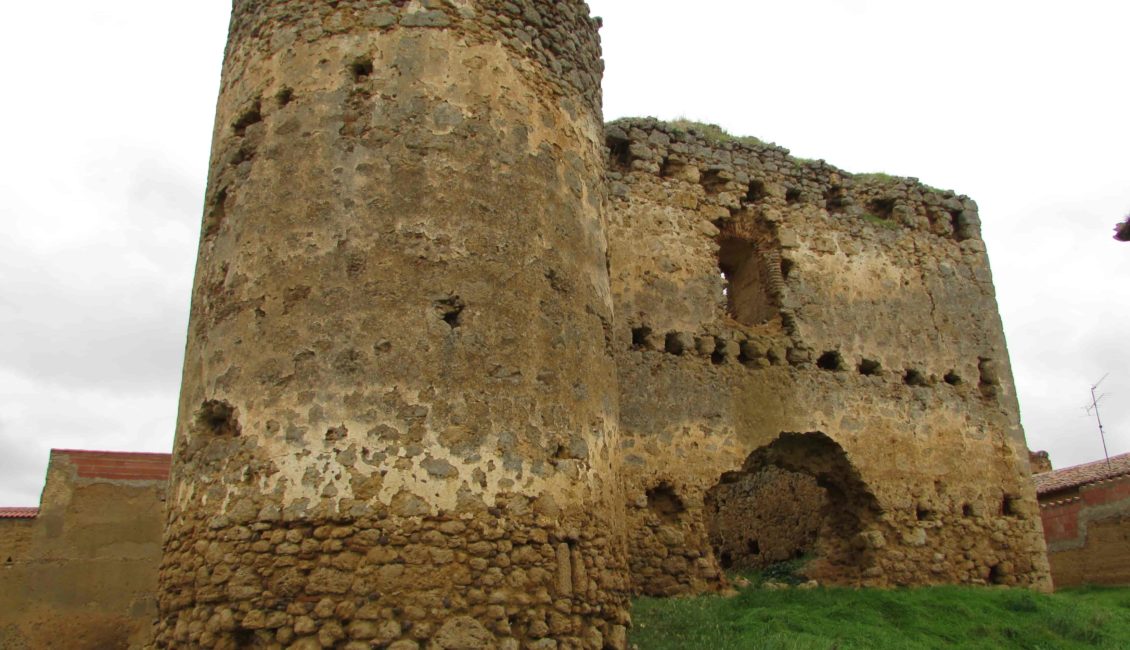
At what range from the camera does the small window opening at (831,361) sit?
10.2 meters

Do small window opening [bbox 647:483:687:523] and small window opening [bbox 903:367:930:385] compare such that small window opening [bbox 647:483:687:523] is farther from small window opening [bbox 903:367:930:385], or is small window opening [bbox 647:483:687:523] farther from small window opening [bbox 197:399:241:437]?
small window opening [bbox 197:399:241:437]

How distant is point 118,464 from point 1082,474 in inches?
641

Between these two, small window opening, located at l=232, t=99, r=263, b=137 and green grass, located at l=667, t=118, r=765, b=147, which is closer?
small window opening, located at l=232, t=99, r=263, b=137

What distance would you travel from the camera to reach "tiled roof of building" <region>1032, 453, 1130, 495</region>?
15391 millimetres

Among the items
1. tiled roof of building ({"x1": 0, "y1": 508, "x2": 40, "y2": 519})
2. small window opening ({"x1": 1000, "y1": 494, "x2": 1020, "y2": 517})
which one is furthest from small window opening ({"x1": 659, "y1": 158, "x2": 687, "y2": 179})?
tiled roof of building ({"x1": 0, "y1": 508, "x2": 40, "y2": 519})

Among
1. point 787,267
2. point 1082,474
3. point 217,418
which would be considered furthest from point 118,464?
point 1082,474

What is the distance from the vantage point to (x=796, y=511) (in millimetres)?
11617

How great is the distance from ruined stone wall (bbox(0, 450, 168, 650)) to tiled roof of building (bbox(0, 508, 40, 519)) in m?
0.05

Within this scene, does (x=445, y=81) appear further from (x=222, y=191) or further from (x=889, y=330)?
(x=889, y=330)

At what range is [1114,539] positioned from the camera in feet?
46.9

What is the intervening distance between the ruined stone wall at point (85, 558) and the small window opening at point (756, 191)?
7.85m

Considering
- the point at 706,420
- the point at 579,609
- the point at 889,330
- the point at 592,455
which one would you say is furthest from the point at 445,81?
the point at 889,330

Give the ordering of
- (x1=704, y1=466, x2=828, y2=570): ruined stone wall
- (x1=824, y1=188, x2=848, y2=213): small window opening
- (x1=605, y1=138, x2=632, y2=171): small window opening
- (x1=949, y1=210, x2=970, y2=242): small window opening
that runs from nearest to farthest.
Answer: (x1=605, y1=138, x2=632, y2=171): small window opening → (x1=824, y1=188, x2=848, y2=213): small window opening → (x1=704, y1=466, x2=828, y2=570): ruined stone wall → (x1=949, y1=210, x2=970, y2=242): small window opening

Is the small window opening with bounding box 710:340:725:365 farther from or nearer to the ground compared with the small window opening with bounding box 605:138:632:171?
nearer to the ground
